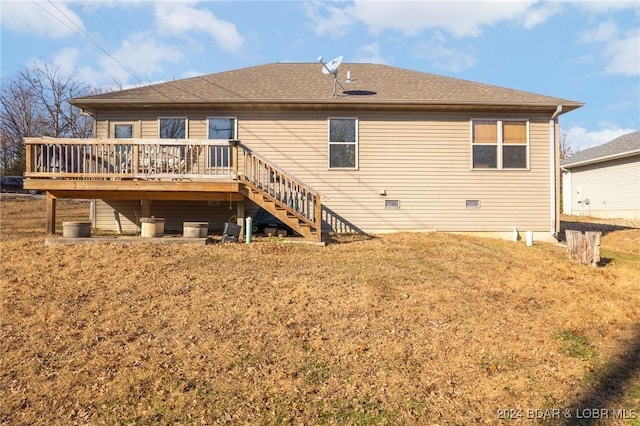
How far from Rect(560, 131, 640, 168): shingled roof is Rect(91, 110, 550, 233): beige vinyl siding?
12.1 metres

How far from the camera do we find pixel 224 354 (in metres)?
3.91

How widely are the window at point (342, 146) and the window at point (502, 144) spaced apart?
10.5 ft

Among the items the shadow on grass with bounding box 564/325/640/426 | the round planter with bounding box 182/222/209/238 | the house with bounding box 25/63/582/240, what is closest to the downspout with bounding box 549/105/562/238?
the house with bounding box 25/63/582/240

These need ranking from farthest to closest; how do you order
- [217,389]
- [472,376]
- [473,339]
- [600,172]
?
1. [600,172]
2. [473,339]
3. [472,376]
4. [217,389]

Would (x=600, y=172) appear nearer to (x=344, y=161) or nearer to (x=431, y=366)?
(x=344, y=161)

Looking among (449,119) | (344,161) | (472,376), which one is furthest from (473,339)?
(449,119)

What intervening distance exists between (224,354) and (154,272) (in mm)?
2910

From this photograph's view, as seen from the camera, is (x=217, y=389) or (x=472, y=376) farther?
(x=472, y=376)

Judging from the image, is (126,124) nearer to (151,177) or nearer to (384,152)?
(151,177)

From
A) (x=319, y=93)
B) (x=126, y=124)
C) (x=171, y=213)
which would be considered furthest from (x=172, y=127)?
(x=319, y=93)

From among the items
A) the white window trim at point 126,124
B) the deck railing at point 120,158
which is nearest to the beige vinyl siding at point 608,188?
the deck railing at point 120,158

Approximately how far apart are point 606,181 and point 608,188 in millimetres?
447

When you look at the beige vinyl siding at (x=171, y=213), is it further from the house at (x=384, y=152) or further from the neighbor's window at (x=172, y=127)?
the neighbor's window at (x=172, y=127)

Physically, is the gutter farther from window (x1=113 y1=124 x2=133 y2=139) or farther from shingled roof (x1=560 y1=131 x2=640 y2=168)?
window (x1=113 y1=124 x2=133 y2=139)
